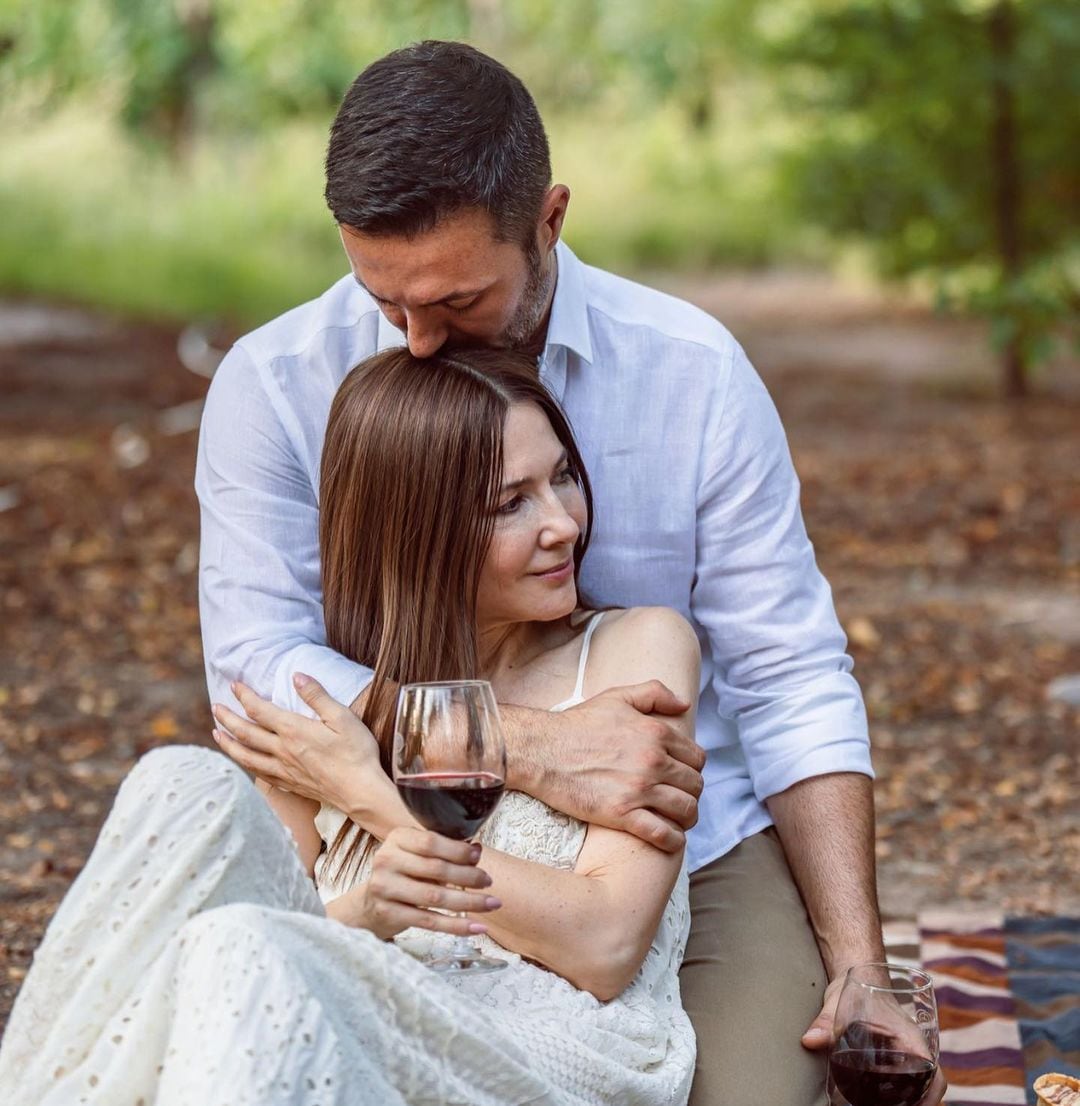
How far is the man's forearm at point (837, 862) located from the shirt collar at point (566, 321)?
89cm

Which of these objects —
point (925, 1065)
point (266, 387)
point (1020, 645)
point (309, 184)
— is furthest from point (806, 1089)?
point (309, 184)

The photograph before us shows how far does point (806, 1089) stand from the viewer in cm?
287

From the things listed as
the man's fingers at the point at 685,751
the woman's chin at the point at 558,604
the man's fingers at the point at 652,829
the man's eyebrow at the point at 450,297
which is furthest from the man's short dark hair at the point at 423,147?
the man's fingers at the point at 652,829

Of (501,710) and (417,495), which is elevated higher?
(417,495)

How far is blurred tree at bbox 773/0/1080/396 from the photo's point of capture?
1166 cm

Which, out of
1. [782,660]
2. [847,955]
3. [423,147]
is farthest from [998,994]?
[423,147]

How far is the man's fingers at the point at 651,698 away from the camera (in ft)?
9.36

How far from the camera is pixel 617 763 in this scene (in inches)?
109

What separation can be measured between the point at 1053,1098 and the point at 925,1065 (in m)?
0.18

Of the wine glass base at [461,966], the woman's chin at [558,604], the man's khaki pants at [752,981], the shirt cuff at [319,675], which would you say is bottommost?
the man's khaki pants at [752,981]

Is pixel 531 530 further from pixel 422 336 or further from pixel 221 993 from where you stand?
pixel 221 993

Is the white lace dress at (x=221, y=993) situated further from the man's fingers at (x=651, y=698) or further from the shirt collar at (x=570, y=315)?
the shirt collar at (x=570, y=315)

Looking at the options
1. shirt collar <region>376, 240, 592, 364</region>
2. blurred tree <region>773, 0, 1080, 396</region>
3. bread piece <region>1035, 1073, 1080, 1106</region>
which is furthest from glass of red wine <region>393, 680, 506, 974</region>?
blurred tree <region>773, 0, 1080, 396</region>

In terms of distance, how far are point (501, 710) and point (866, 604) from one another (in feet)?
16.6
